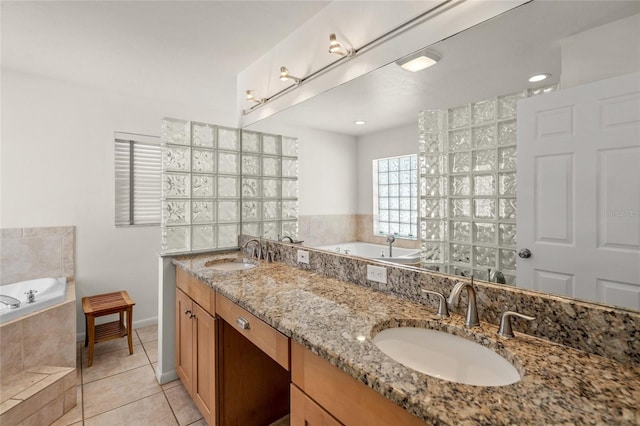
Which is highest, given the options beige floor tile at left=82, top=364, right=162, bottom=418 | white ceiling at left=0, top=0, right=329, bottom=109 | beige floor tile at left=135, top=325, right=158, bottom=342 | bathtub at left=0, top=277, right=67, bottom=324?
white ceiling at left=0, top=0, right=329, bottom=109

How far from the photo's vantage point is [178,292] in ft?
6.99

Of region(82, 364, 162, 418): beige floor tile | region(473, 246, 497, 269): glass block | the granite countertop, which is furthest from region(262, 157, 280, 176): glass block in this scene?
region(82, 364, 162, 418): beige floor tile

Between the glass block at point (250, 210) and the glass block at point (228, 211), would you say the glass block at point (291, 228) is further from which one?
the glass block at point (228, 211)

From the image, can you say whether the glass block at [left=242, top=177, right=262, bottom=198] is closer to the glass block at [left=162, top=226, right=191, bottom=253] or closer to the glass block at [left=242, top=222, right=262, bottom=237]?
the glass block at [left=242, top=222, right=262, bottom=237]

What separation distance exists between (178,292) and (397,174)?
1.72 m

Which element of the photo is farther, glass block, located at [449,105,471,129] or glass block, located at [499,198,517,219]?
glass block, located at [449,105,471,129]

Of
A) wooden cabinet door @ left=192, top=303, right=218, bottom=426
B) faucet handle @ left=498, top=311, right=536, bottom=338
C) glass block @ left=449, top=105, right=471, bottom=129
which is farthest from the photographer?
wooden cabinet door @ left=192, top=303, right=218, bottom=426

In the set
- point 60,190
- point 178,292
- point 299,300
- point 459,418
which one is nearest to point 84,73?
point 60,190

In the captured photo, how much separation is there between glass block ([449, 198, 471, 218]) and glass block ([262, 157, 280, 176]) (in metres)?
1.45

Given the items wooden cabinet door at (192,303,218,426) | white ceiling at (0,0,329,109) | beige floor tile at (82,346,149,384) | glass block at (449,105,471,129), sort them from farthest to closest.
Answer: beige floor tile at (82,346,149,384) < white ceiling at (0,0,329,109) < wooden cabinet door at (192,303,218,426) < glass block at (449,105,471,129)

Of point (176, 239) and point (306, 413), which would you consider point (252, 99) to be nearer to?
point (176, 239)

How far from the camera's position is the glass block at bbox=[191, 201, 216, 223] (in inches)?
93.4

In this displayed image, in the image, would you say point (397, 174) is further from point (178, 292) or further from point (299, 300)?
point (178, 292)

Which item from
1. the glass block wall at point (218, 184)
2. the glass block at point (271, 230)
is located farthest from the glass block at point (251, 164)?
the glass block at point (271, 230)
